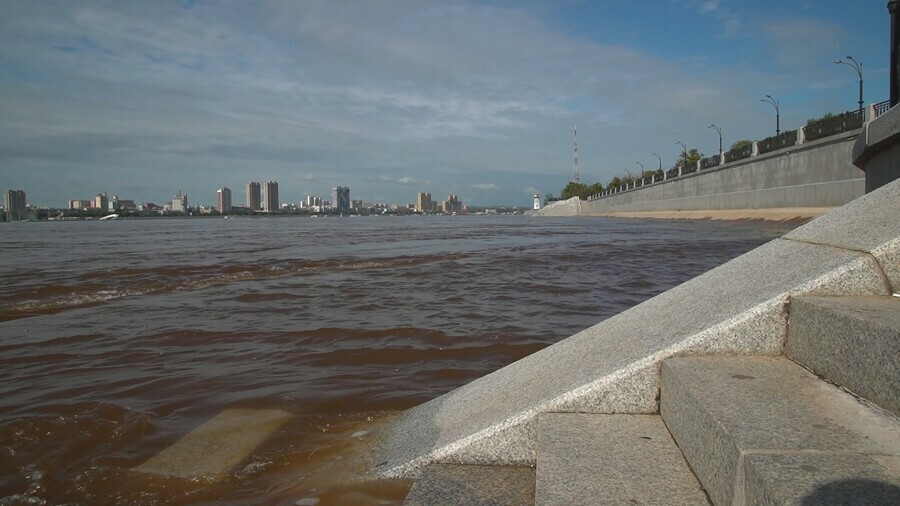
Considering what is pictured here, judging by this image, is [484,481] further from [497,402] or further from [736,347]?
[736,347]

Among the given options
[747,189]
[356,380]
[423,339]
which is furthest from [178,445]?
[747,189]

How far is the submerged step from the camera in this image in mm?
2848

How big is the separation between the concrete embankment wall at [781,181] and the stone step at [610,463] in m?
27.9

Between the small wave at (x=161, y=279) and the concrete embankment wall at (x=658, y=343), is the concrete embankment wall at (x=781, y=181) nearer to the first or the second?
the small wave at (x=161, y=279)

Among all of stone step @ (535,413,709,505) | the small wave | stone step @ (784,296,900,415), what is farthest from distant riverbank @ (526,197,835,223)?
stone step @ (535,413,709,505)

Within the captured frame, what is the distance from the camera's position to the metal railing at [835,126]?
85.4 feet

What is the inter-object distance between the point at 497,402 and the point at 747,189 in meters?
43.0

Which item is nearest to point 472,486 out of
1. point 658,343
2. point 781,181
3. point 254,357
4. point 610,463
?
point 610,463

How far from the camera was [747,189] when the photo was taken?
39781 mm

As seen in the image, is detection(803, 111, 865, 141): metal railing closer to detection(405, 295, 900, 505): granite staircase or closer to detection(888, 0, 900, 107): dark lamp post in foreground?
detection(888, 0, 900, 107): dark lamp post in foreground

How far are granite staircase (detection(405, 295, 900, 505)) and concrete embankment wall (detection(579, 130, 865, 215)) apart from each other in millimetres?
27660

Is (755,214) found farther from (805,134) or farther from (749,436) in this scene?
(749,436)

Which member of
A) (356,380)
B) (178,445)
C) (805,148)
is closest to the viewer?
(178,445)

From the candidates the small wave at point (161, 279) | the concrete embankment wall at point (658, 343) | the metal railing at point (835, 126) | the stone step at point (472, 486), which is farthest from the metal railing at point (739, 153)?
the stone step at point (472, 486)
